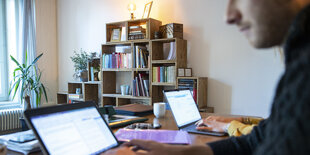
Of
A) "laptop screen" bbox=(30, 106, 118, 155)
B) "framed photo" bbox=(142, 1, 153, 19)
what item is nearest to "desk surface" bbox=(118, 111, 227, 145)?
"laptop screen" bbox=(30, 106, 118, 155)

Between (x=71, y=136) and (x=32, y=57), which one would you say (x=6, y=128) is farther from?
Answer: (x=71, y=136)

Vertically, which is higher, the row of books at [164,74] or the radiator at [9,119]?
the row of books at [164,74]

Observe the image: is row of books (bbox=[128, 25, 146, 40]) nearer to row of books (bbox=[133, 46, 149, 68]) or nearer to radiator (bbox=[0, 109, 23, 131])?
row of books (bbox=[133, 46, 149, 68])

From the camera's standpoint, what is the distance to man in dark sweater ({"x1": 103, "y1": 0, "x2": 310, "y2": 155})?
431 millimetres

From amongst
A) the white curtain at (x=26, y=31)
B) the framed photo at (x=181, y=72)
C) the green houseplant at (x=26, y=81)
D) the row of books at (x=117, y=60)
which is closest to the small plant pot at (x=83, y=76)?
the row of books at (x=117, y=60)

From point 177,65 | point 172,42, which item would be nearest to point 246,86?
point 177,65

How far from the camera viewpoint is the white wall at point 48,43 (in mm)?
5016

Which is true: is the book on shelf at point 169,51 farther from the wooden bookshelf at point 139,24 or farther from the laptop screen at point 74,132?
the laptop screen at point 74,132

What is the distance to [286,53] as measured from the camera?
526 mm

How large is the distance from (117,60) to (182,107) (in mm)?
2580

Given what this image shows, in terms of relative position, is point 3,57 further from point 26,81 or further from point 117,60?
point 117,60

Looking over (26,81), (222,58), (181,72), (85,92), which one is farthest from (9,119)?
(222,58)

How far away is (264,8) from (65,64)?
5.10m

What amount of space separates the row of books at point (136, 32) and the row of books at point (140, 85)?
57cm
